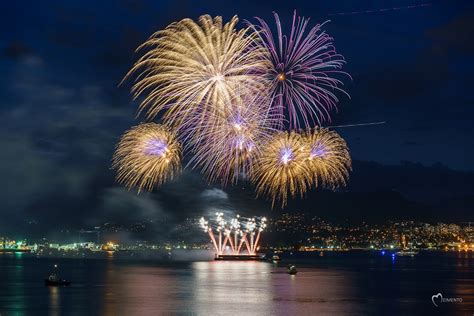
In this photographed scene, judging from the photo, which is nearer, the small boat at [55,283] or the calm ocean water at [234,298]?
the calm ocean water at [234,298]

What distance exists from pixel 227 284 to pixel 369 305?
104 feet

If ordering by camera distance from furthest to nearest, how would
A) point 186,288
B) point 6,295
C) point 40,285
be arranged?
1. point 40,285
2. point 186,288
3. point 6,295

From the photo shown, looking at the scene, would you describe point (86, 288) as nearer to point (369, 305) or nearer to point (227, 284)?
point (227, 284)

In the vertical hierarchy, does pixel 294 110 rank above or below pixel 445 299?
above

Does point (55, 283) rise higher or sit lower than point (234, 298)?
lower

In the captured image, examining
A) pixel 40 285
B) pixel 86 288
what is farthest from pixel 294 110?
pixel 40 285

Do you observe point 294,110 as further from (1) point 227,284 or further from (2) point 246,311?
(1) point 227,284

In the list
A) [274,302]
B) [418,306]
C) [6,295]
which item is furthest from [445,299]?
[6,295]

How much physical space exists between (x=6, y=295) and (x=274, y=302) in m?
37.2

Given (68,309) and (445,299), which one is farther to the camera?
(445,299)

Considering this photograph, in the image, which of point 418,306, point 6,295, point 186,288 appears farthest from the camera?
point 186,288

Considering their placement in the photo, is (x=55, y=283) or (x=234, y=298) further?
(x=55, y=283)

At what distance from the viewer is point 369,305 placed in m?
79.7

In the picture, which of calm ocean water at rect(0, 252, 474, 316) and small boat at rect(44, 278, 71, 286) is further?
small boat at rect(44, 278, 71, 286)
